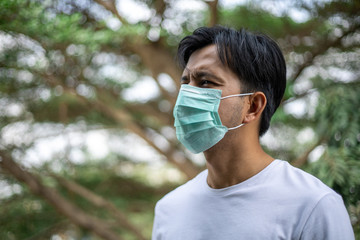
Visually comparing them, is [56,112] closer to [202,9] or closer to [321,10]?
[202,9]

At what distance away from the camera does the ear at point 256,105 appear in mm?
1816

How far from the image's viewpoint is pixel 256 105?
1.83 meters

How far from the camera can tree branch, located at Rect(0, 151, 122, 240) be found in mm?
3708

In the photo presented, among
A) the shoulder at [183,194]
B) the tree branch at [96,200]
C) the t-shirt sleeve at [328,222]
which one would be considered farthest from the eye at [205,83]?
the tree branch at [96,200]

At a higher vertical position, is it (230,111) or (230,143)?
(230,111)

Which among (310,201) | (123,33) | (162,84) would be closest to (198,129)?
(310,201)

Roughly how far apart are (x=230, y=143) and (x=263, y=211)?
0.35 m

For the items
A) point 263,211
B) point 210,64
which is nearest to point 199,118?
point 210,64

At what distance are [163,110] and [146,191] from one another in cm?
173

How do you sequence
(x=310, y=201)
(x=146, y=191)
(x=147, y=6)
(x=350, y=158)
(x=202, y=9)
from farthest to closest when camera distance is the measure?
(x=146, y=191)
(x=202, y=9)
(x=147, y=6)
(x=350, y=158)
(x=310, y=201)

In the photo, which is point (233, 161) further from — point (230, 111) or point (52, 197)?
point (52, 197)

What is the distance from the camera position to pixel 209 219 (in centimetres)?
170

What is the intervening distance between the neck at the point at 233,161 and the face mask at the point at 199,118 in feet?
0.15

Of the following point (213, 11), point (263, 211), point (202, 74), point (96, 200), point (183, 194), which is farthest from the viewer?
point (96, 200)
